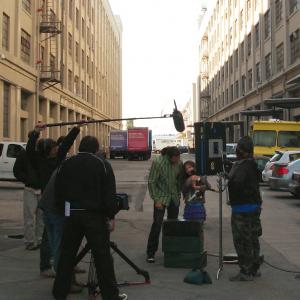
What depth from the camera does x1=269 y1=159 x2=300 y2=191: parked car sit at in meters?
17.2

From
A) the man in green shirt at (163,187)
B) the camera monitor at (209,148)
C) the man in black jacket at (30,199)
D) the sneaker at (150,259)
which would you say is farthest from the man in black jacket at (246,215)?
the man in black jacket at (30,199)

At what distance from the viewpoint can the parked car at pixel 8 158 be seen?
2045 cm

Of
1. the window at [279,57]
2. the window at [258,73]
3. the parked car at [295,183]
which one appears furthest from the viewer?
the window at [258,73]

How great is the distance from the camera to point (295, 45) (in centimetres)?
3641

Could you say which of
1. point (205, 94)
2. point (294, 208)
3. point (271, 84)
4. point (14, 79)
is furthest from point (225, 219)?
point (205, 94)

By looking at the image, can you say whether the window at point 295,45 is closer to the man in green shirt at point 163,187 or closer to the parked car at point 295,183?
the parked car at point 295,183

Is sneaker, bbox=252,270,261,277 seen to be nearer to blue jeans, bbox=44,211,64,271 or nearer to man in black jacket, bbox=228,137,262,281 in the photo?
man in black jacket, bbox=228,137,262,281

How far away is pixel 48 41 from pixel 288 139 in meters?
20.8

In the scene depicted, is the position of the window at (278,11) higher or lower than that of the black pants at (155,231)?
higher

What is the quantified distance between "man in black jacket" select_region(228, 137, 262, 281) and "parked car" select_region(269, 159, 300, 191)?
1054 centimetres

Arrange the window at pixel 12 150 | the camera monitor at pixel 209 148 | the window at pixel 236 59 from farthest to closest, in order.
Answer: the window at pixel 236 59 < the window at pixel 12 150 < the camera monitor at pixel 209 148

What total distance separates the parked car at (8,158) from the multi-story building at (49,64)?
832cm

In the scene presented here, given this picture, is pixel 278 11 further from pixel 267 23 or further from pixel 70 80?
pixel 70 80

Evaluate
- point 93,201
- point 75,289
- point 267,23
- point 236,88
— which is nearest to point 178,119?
point 75,289
